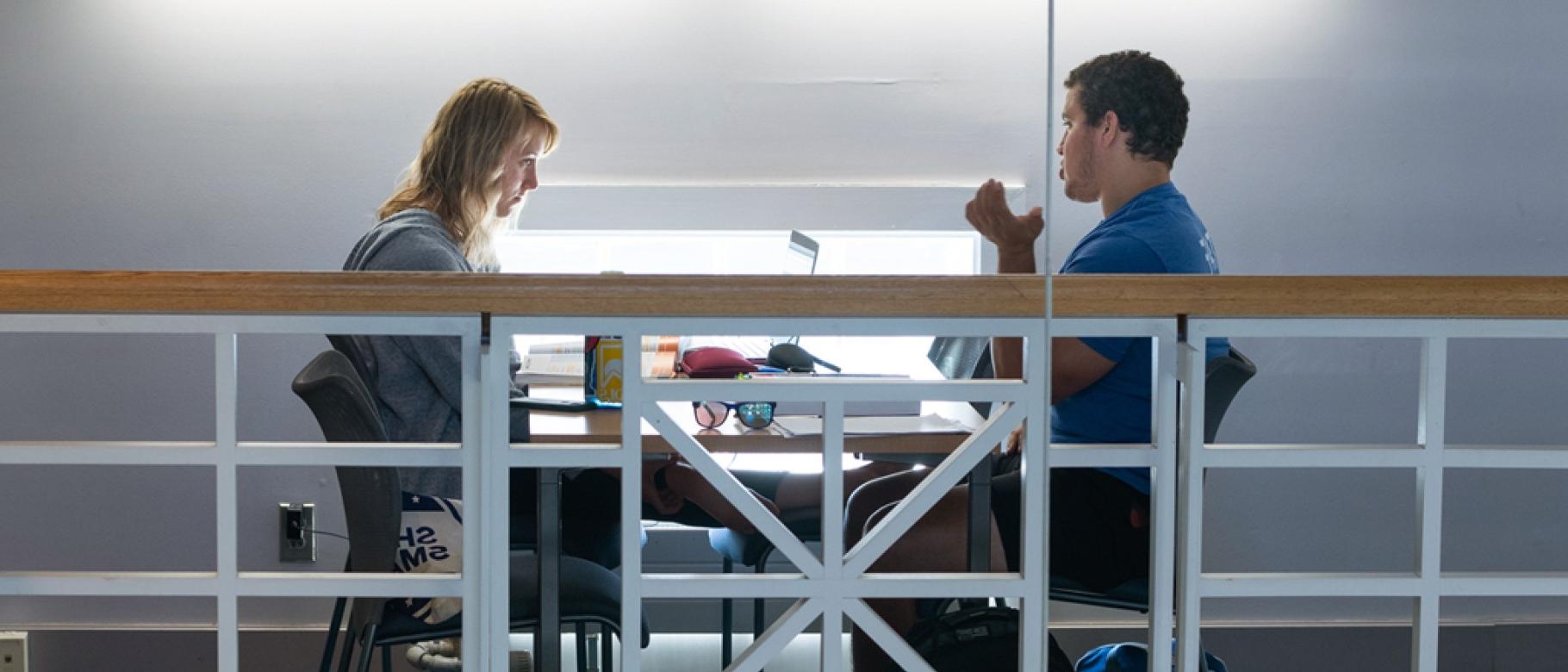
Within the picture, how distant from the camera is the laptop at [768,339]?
193 centimetres

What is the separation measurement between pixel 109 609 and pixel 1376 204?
2554 mm

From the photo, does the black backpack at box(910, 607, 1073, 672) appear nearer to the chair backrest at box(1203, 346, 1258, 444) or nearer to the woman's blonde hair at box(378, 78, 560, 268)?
the chair backrest at box(1203, 346, 1258, 444)

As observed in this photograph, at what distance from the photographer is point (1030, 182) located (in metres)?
2.57

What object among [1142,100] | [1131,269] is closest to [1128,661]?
[1131,269]

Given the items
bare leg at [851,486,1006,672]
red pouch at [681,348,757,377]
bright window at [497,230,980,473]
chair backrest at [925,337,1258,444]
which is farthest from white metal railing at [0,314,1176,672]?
bright window at [497,230,980,473]

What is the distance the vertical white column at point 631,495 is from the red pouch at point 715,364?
802 millimetres

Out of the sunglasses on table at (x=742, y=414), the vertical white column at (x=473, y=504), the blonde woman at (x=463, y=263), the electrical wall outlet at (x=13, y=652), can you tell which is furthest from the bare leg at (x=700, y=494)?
the electrical wall outlet at (x=13, y=652)

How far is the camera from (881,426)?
1.59 meters

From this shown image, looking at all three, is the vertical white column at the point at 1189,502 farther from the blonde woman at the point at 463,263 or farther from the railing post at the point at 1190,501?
the blonde woman at the point at 463,263

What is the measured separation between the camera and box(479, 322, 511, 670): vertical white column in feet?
2.98

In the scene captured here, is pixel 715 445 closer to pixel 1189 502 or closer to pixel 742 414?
pixel 742 414

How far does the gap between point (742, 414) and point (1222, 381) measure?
53 cm

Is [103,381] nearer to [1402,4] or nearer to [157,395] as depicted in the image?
[157,395]

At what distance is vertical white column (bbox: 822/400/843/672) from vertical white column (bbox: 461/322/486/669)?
223 mm
